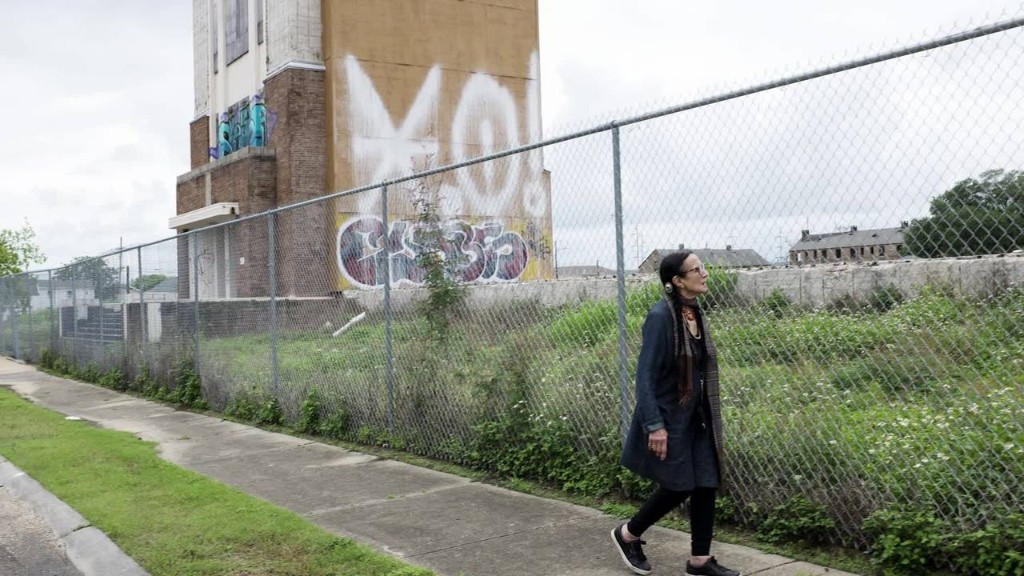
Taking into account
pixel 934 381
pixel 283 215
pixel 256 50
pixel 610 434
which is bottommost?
pixel 610 434

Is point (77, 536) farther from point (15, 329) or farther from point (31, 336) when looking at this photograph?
point (15, 329)

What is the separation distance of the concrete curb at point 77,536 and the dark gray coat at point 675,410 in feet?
9.51

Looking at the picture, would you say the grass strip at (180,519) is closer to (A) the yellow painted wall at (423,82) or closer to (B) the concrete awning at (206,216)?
(A) the yellow painted wall at (423,82)

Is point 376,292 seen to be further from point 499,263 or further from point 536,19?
point 536,19

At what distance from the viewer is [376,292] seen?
860cm

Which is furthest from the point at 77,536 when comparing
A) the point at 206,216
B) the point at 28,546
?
the point at 206,216

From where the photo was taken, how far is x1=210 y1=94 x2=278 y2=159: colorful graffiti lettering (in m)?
27.9

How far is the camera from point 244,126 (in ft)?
96.4

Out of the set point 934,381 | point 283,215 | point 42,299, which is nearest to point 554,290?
point 934,381

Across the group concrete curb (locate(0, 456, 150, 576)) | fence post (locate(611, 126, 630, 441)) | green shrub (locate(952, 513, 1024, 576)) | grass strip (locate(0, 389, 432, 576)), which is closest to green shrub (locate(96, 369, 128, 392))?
grass strip (locate(0, 389, 432, 576))

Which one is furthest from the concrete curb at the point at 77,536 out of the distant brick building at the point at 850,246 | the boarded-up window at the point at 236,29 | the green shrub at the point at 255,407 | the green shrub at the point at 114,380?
the boarded-up window at the point at 236,29

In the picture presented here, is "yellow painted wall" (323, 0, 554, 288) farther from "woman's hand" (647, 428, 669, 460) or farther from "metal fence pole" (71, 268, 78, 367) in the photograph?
"woman's hand" (647, 428, 669, 460)

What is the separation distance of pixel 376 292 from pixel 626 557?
14.9 ft

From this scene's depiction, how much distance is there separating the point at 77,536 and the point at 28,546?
369 mm
